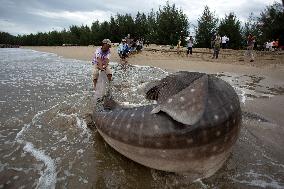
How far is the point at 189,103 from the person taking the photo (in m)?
3.74

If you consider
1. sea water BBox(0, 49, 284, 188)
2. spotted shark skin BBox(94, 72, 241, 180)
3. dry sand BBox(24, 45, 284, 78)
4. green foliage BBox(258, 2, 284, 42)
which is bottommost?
sea water BBox(0, 49, 284, 188)

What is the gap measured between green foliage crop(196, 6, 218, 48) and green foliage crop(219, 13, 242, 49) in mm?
916

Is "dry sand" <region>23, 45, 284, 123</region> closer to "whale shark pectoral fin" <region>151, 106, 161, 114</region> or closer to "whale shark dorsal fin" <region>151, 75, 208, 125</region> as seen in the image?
"whale shark dorsal fin" <region>151, 75, 208, 125</region>

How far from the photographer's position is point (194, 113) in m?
3.64

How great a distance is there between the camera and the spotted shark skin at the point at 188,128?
362 cm

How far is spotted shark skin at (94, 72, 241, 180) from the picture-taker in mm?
3619

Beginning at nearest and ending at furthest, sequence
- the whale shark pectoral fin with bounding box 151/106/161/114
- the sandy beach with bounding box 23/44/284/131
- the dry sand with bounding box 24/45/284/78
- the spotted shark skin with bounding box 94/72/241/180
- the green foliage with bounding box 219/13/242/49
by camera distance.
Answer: the spotted shark skin with bounding box 94/72/241/180
the whale shark pectoral fin with bounding box 151/106/161/114
the sandy beach with bounding box 23/44/284/131
the dry sand with bounding box 24/45/284/78
the green foliage with bounding box 219/13/242/49

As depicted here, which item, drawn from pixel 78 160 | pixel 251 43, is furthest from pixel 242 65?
pixel 78 160

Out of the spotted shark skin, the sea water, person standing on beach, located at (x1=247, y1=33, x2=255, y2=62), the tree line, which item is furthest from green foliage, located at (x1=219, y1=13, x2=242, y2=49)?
the spotted shark skin

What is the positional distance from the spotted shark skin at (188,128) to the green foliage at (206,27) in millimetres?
28569

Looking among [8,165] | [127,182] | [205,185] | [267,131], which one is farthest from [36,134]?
[267,131]

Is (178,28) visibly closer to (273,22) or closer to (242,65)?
(273,22)

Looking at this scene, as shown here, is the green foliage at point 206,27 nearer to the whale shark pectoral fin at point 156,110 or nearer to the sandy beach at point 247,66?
the sandy beach at point 247,66

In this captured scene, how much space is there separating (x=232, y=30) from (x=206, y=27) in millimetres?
2585
